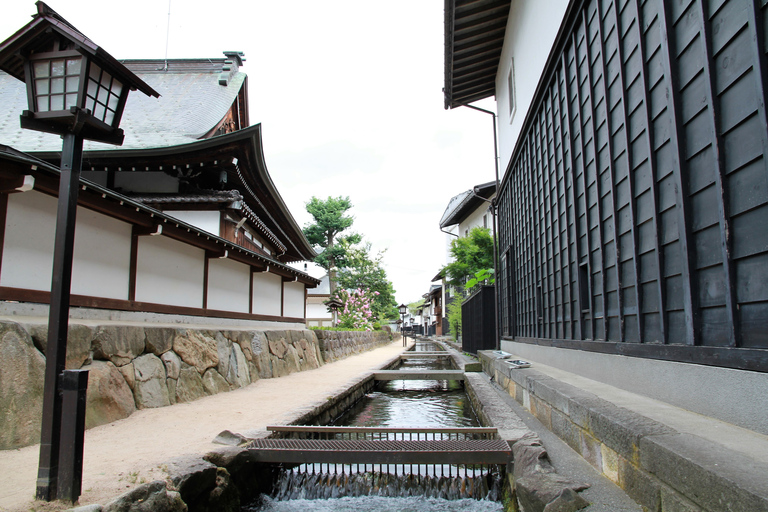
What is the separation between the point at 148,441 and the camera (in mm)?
4094

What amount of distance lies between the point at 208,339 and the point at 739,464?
6948 millimetres

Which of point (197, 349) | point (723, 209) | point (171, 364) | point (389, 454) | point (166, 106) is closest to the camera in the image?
point (723, 209)

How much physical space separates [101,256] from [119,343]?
1.36 metres

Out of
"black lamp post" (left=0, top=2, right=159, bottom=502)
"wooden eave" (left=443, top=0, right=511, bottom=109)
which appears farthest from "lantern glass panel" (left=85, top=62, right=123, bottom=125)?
"wooden eave" (left=443, top=0, right=511, bottom=109)

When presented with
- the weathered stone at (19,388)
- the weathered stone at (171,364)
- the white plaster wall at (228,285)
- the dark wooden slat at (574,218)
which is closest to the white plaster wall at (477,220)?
the white plaster wall at (228,285)

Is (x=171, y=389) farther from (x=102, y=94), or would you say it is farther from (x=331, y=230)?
(x=331, y=230)

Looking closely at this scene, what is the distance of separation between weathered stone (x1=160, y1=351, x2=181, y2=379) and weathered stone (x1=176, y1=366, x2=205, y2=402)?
0.34ft

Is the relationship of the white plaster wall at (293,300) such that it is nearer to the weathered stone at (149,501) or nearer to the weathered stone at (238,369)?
the weathered stone at (238,369)

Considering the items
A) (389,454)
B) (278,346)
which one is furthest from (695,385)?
(278,346)

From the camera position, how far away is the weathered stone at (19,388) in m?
3.61

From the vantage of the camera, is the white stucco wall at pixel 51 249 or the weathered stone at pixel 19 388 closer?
the weathered stone at pixel 19 388

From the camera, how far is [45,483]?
262 cm

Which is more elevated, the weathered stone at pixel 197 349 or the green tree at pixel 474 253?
the green tree at pixel 474 253

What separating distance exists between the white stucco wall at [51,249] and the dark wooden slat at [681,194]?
233 inches
